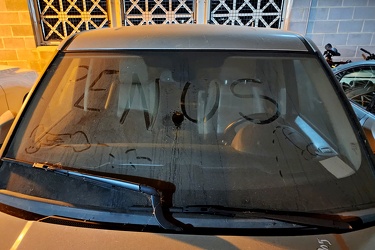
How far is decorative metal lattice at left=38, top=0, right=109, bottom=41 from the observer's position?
6.15 m

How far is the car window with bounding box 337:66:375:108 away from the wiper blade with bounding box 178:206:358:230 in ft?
9.39

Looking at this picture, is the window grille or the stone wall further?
the window grille

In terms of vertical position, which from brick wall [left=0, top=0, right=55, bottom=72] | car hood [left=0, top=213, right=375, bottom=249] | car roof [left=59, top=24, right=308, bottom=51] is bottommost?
brick wall [left=0, top=0, right=55, bottom=72]

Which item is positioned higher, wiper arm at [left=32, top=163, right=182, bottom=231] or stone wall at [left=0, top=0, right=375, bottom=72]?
wiper arm at [left=32, top=163, right=182, bottom=231]

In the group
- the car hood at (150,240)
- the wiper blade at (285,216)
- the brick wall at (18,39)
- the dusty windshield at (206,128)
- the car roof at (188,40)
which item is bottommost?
the brick wall at (18,39)

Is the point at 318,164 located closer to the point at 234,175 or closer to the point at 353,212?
the point at 353,212

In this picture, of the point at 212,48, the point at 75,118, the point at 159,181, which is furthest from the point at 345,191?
the point at 75,118

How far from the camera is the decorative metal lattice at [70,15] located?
20.2 feet

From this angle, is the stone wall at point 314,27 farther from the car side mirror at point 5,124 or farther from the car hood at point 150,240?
the car hood at point 150,240

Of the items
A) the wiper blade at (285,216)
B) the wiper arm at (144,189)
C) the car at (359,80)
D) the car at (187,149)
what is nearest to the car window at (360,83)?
the car at (359,80)

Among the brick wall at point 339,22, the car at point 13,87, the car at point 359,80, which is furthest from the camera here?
the brick wall at point 339,22

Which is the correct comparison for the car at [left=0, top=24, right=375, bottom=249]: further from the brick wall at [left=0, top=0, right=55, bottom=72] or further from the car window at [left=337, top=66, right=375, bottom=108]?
the brick wall at [left=0, top=0, right=55, bottom=72]

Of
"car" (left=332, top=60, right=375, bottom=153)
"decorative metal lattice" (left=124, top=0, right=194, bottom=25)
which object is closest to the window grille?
"decorative metal lattice" (left=124, top=0, right=194, bottom=25)

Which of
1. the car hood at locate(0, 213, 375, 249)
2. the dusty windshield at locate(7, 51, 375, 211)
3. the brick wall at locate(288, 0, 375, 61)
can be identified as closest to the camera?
the car hood at locate(0, 213, 375, 249)
